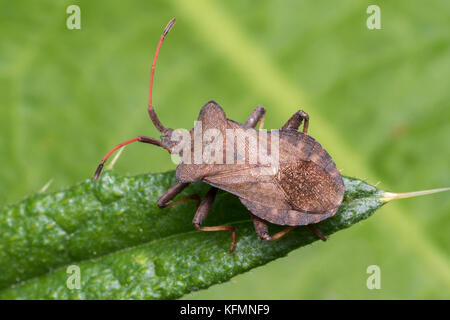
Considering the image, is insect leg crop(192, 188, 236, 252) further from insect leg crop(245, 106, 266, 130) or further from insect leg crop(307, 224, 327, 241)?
insect leg crop(245, 106, 266, 130)

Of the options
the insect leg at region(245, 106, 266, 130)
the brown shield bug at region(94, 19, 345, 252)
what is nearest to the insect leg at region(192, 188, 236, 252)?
the brown shield bug at region(94, 19, 345, 252)

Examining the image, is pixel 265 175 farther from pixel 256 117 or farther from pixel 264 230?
pixel 256 117

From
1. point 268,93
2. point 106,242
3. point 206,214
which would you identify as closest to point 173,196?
point 206,214

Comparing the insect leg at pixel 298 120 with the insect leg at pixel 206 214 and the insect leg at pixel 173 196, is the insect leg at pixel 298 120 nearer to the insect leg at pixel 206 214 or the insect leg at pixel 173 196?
the insect leg at pixel 206 214

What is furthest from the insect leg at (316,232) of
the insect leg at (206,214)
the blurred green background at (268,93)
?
the blurred green background at (268,93)

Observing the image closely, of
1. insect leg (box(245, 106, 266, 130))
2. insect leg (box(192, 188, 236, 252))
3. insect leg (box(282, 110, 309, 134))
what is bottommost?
insect leg (box(192, 188, 236, 252))

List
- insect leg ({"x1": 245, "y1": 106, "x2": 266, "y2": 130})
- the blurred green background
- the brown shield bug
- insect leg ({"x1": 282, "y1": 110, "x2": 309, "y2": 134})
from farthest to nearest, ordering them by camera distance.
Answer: the blurred green background → insect leg ({"x1": 245, "y1": 106, "x2": 266, "y2": 130}) → insect leg ({"x1": 282, "y1": 110, "x2": 309, "y2": 134}) → the brown shield bug

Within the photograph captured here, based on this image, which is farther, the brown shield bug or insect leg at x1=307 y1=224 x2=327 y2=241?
the brown shield bug
